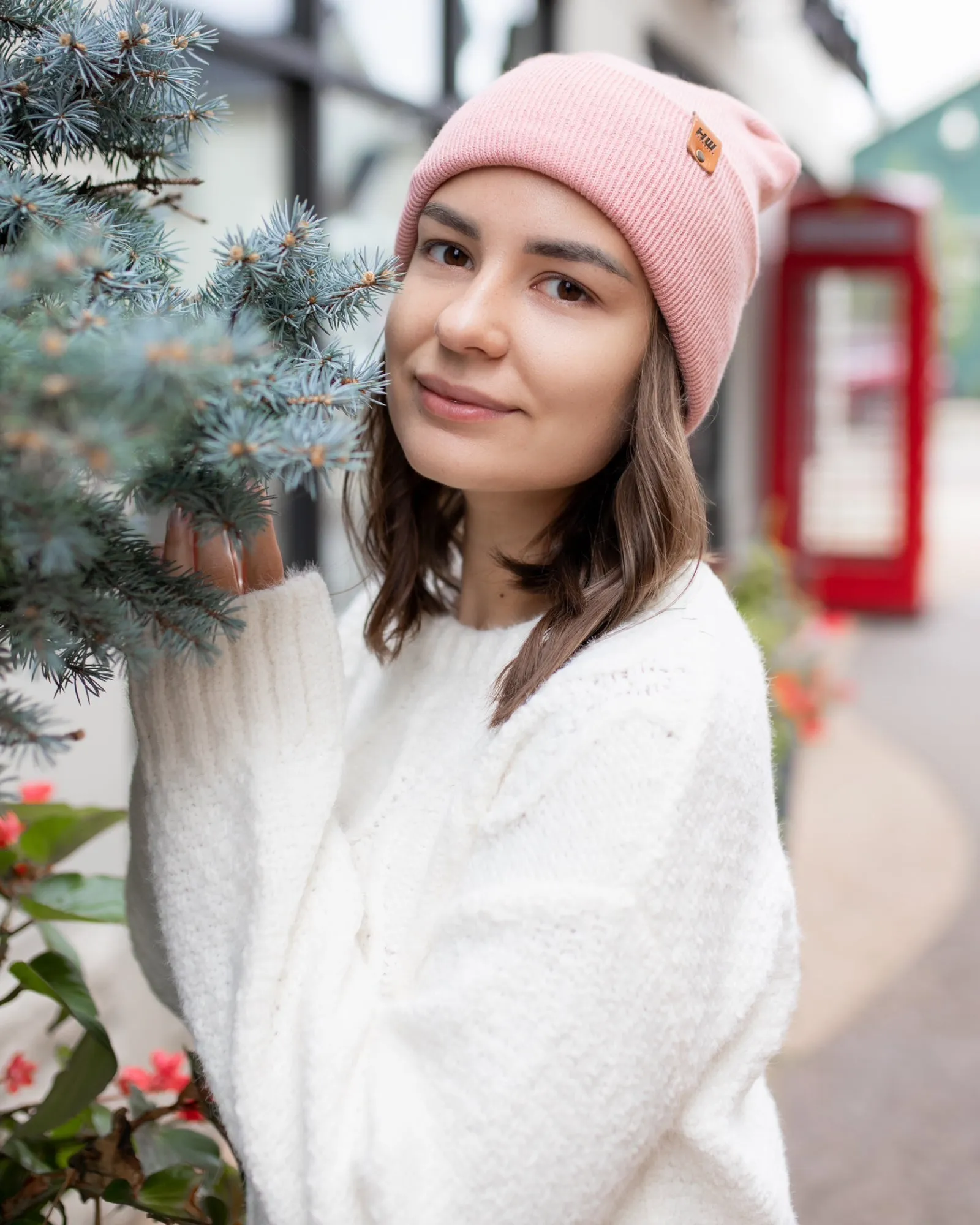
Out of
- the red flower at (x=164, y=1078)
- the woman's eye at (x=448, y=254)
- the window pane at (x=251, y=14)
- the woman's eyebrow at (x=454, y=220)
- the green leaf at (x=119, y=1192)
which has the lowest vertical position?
the red flower at (x=164, y=1078)

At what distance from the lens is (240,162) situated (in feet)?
9.34

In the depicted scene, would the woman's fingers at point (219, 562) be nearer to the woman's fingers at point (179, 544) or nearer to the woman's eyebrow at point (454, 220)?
the woman's fingers at point (179, 544)

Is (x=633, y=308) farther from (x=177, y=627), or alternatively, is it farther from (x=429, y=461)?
(x=177, y=627)

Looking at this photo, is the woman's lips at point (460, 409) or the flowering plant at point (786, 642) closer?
the woman's lips at point (460, 409)

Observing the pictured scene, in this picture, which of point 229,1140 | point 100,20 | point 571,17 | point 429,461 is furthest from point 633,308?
point 571,17

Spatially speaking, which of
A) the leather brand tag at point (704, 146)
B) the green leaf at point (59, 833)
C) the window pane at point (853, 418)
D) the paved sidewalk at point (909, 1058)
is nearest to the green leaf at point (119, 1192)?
the green leaf at point (59, 833)

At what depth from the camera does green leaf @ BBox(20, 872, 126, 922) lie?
125cm

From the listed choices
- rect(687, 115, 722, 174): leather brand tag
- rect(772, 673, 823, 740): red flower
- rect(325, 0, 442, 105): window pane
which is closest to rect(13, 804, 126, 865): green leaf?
rect(687, 115, 722, 174): leather brand tag

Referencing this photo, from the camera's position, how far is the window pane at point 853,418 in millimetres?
7406

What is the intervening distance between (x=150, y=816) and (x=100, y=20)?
58 centimetres

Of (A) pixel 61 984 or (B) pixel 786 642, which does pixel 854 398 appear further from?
(A) pixel 61 984

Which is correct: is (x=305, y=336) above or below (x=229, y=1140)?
above

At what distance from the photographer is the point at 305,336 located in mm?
875

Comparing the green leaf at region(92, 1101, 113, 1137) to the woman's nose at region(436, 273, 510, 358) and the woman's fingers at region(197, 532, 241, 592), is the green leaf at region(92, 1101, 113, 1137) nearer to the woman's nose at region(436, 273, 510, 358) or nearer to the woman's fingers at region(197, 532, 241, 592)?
the woman's fingers at region(197, 532, 241, 592)
